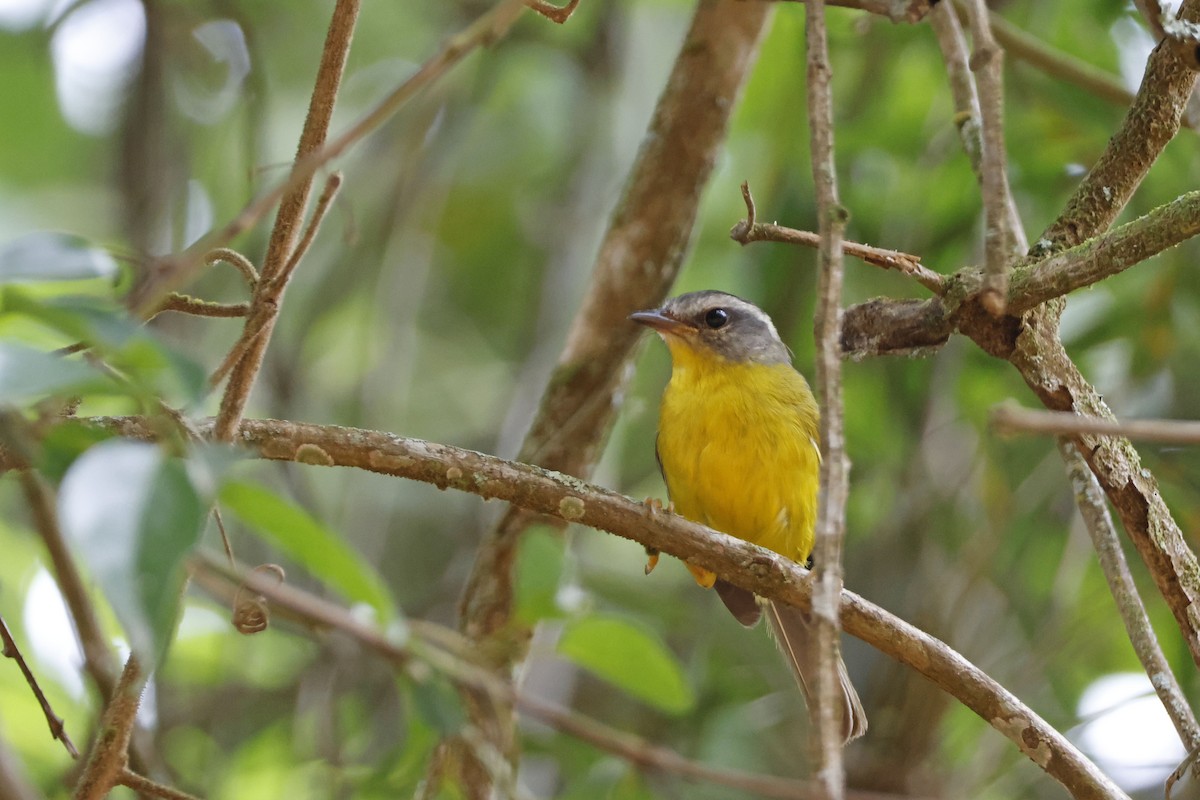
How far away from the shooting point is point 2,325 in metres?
1.67

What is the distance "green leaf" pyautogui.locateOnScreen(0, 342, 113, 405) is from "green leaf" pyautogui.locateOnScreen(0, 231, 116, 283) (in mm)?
121

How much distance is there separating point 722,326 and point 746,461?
669mm

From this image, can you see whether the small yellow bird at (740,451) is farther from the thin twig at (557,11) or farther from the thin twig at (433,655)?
the thin twig at (557,11)

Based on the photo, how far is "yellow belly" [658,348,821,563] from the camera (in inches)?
147

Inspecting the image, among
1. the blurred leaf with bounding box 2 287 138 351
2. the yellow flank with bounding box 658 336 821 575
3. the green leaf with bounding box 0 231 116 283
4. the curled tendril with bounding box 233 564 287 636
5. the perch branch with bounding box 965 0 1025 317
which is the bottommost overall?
the curled tendril with bounding box 233 564 287 636

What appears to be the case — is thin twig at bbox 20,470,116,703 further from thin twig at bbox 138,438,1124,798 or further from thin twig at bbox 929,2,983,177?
thin twig at bbox 929,2,983,177

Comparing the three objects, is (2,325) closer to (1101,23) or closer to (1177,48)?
(1177,48)

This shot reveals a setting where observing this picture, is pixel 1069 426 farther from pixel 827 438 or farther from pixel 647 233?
pixel 647 233

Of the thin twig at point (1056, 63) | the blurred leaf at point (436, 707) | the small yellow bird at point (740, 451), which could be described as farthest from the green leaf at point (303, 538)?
the thin twig at point (1056, 63)

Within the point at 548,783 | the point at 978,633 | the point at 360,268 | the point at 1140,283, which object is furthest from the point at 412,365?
the point at 1140,283

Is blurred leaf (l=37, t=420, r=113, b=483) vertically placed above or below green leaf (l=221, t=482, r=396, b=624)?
below

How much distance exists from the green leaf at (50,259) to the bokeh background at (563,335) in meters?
2.45

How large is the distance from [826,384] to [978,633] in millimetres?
3550

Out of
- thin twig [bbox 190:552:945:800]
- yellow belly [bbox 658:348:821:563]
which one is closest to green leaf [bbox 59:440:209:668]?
thin twig [bbox 190:552:945:800]
